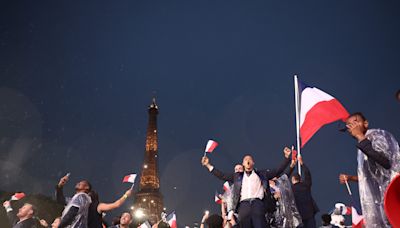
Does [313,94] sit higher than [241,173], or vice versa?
[313,94]

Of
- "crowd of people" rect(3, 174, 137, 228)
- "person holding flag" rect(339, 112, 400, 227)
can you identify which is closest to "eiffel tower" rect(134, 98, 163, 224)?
"crowd of people" rect(3, 174, 137, 228)

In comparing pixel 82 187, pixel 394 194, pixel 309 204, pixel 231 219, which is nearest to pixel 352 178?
pixel 231 219

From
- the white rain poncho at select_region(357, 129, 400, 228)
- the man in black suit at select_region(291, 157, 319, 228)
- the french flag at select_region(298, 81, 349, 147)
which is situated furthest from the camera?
the man in black suit at select_region(291, 157, 319, 228)

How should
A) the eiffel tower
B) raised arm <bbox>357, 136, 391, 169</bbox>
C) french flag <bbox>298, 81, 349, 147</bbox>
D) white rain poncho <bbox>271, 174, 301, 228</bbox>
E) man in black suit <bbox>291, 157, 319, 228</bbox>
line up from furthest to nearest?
the eiffel tower, man in black suit <bbox>291, 157, 319, 228</bbox>, white rain poncho <bbox>271, 174, 301, 228</bbox>, french flag <bbox>298, 81, 349, 147</bbox>, raised arm <bbox>357, 136, 391, 169</bbox>

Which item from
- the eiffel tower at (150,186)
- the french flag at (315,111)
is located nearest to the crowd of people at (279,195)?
the french flag at (315,111)

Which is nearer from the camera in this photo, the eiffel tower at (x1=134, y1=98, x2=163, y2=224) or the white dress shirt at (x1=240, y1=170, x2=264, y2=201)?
the white dress shirt at (x1=240, y1=170, x2=264, y2=201)

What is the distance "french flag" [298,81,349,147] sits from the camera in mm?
6057

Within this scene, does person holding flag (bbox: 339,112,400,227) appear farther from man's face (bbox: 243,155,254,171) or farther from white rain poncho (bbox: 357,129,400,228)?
man's face (bbox: 243,155,254,171)

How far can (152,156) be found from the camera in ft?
269

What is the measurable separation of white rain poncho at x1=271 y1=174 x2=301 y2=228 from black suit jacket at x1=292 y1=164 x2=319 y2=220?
19 centimetres

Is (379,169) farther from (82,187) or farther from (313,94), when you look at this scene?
(82,187)

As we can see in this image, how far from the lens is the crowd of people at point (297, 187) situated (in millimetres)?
4332

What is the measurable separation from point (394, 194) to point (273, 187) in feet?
25.6

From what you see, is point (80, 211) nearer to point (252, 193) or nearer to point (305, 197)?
point (252, 193)
